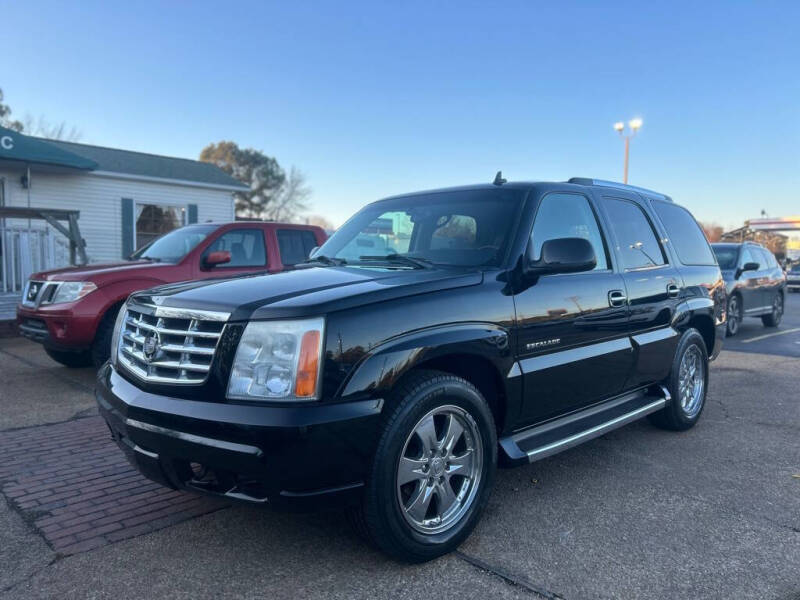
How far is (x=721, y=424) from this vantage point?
213 inches

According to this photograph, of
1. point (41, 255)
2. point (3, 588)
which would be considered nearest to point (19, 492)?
point (3, 588)

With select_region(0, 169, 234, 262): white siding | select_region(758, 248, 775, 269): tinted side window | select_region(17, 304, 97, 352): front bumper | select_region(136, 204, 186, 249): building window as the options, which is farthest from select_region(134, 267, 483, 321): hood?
select_region(136, 204, 186, 249): building window

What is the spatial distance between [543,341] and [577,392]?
531 millimetres

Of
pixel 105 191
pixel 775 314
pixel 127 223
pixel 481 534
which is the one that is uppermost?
pixel 105 191

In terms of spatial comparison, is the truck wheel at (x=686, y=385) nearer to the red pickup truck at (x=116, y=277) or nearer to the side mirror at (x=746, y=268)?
the red pickup truck at (x=116, y=277)

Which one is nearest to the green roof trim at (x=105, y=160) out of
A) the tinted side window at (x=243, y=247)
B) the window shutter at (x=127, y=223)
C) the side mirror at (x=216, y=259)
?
the window shutter at (x=127, y=223)

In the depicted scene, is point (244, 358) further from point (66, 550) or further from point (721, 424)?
point (721, 424)

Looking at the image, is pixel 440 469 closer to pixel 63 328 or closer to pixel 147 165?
pixel 63 328

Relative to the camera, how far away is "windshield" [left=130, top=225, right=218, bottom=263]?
729 centimetres

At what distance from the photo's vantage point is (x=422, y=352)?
2822 mm

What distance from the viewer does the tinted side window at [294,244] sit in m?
8.02

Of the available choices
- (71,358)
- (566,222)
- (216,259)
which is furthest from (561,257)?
(71,358)

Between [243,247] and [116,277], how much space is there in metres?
1.62

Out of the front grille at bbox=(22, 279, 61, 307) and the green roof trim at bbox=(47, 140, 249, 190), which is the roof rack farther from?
the green roof trim at bbox=(47, 140, 249, 190)
